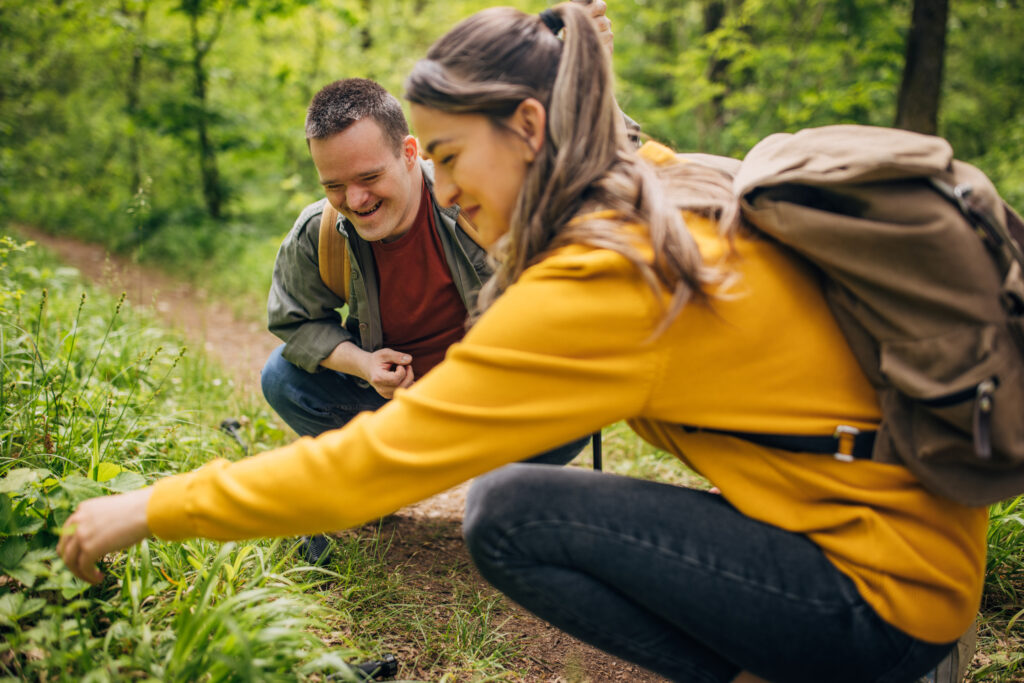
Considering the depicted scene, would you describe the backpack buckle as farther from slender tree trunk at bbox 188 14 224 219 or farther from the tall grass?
slender tree trunk at bbox 188 14 224 219

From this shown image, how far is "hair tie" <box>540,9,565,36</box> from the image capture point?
1.45 meters

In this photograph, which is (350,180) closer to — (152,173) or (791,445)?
(791,445)

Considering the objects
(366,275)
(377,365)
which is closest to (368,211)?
(366,275)

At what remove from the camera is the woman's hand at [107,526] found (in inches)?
49.6

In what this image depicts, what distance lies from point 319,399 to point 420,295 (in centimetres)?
52

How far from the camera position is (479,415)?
118cm

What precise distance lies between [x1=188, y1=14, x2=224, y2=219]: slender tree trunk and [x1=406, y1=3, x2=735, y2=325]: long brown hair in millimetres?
7376

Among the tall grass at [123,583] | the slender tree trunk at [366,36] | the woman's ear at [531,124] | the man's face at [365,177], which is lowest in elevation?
the tall grass at [123,583]

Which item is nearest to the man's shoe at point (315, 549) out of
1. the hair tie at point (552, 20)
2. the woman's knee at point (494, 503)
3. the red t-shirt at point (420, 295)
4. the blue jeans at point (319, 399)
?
the blue jeans at point (319, 399)

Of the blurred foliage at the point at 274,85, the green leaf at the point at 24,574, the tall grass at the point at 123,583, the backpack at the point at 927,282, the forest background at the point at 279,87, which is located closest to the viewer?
the backpack at the point at 927,282

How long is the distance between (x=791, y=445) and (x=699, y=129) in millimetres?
8545

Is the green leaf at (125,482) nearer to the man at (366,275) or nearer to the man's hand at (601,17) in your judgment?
the man at (366,275)

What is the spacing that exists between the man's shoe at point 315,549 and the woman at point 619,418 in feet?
2.73

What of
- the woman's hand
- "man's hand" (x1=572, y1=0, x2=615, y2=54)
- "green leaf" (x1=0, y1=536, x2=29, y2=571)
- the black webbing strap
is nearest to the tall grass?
"green leaf" (x1=0, y1=536, x2=29, y2=571)
